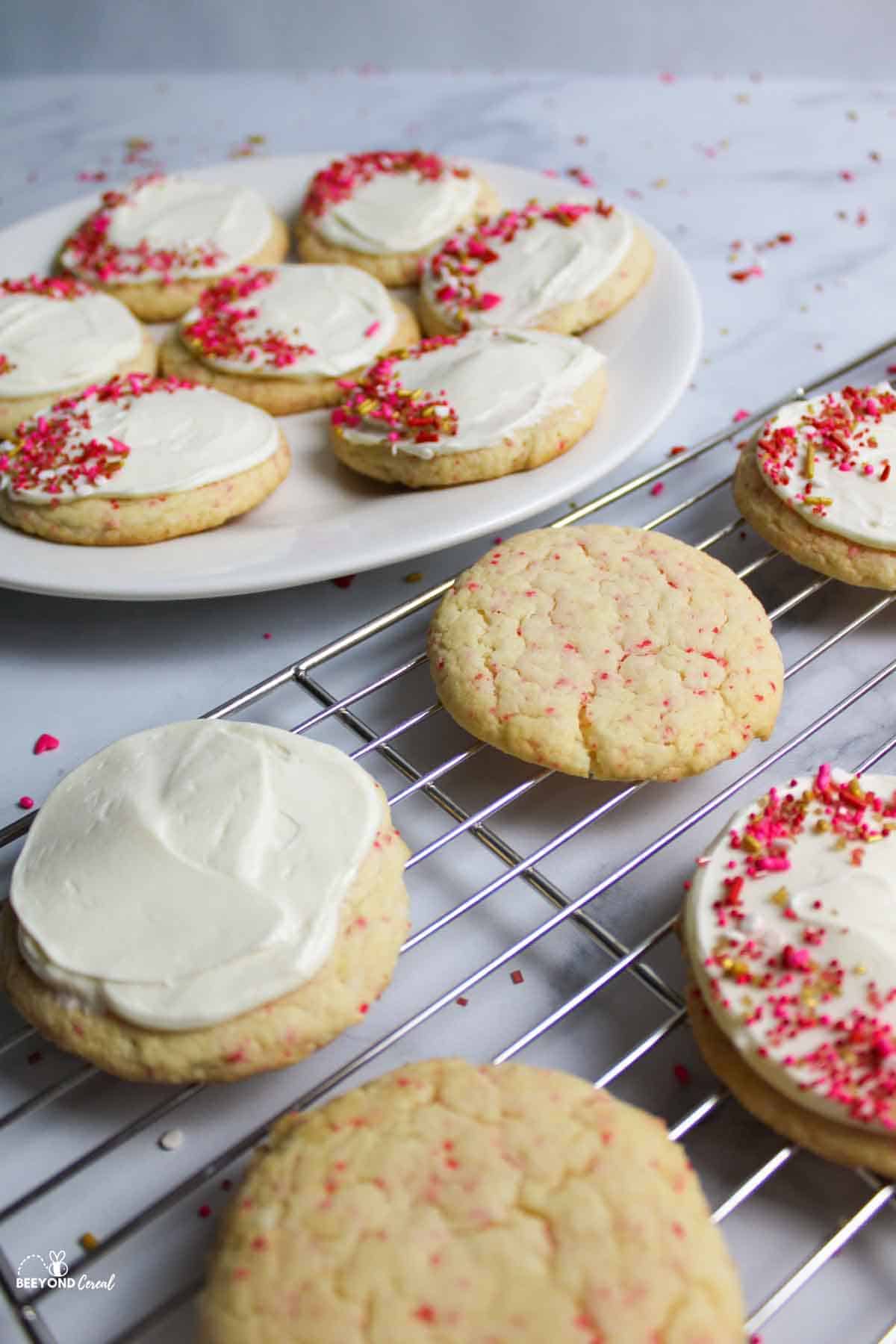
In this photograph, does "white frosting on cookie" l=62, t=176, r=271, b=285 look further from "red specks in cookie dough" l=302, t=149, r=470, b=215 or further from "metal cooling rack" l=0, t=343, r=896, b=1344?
"metal cooling rack" l=0, t=343, r=896, b=1344

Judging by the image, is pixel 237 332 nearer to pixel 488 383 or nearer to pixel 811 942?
pixel 488 383

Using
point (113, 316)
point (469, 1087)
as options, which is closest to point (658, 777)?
point (469, 1087)

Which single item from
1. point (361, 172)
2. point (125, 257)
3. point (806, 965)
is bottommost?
point (806, 965)

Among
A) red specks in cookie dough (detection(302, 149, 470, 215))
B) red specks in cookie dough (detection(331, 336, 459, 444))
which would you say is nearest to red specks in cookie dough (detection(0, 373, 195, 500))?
red specks in cookie dough (detection(331, 336, 459, 444))

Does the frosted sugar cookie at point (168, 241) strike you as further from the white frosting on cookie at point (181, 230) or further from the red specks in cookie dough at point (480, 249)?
the red specks in cookie dough at point (480, 249)

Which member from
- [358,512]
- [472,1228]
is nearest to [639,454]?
[358,512]

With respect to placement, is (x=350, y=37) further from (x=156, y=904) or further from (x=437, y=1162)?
(x=437, y=1162)

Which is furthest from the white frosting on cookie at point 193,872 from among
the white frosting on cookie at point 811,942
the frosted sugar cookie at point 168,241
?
the frosted sugar cookie at point 168,241
